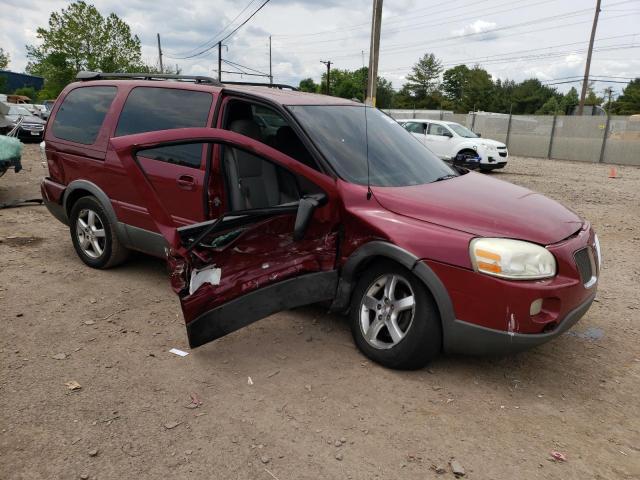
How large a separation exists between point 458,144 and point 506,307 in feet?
46.5

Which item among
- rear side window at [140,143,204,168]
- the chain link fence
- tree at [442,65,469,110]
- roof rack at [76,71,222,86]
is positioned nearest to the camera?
rear side window at [140,143,204,168]

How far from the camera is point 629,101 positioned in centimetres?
6469

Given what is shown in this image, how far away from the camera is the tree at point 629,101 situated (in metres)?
61.5

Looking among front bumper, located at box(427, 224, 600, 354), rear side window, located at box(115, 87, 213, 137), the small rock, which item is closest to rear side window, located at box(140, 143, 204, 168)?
rear side window, located at box(115, 87, 213, 137)

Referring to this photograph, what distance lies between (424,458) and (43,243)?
532 centimetres

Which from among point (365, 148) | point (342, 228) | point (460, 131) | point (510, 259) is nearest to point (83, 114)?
point (365, 148)

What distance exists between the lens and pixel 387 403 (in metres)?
3.00

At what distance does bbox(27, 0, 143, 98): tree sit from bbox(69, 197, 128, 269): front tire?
169 feet

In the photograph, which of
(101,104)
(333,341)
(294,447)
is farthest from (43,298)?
(294,447)

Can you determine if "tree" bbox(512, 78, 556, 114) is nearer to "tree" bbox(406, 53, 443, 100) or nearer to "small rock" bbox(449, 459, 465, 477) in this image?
"tree" bbox(406, 53, 443, 100)

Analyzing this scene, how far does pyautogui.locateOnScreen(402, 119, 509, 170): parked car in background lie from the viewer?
15.9 metres

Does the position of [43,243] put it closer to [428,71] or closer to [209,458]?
[209,458]

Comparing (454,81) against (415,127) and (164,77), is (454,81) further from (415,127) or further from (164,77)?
(164,77)

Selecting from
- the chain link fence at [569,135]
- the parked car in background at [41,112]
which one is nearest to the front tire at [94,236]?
the chain link fence at [569,135]
